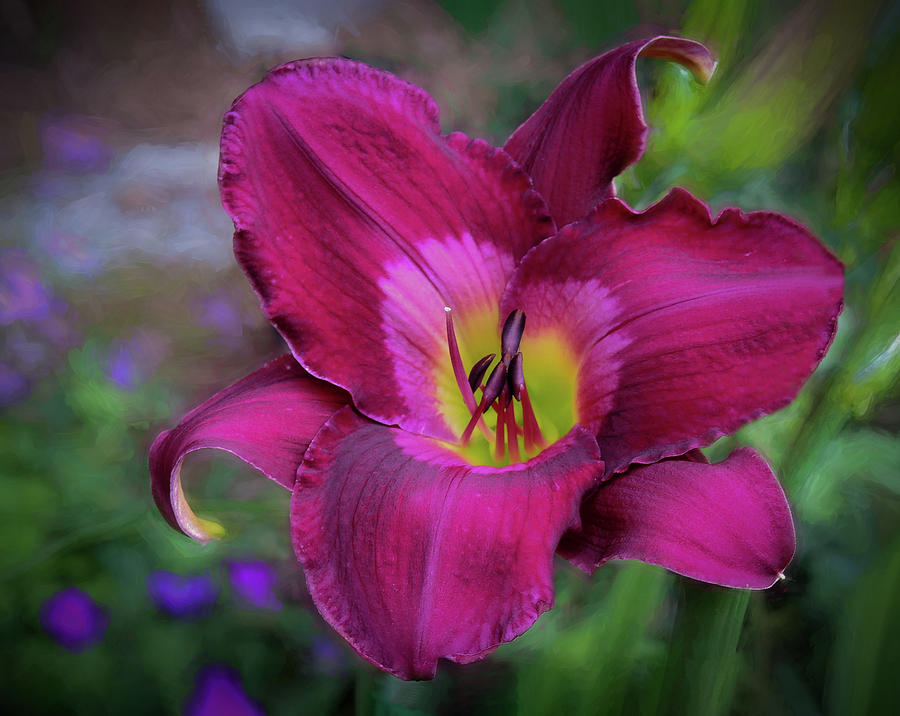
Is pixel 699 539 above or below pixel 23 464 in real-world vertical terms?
above

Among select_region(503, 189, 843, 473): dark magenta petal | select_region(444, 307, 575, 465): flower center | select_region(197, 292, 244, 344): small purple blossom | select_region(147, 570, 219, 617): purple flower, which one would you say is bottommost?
select_region(147, 570, 219, 617): purple flower

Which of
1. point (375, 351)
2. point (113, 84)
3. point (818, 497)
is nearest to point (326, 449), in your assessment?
point (375, 351)

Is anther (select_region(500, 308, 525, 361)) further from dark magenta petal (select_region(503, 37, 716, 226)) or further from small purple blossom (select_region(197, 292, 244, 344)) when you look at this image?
Result: small purple blossom (select_region(197, 292, 244, 344))

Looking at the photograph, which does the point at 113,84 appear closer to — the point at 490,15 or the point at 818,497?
the point at 490,15

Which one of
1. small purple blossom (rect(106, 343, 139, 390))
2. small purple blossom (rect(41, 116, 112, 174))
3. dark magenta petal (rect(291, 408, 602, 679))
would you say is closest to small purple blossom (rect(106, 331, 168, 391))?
small purple blossom (rect(106, 343, 139, 390))

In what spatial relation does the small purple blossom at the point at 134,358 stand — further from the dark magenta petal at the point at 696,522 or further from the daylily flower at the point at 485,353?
the dark magenta petal at the point at 696,522

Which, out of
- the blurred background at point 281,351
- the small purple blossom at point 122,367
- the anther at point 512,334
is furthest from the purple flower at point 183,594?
the anther at point 512,334

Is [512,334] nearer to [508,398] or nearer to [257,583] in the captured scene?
[508,398]

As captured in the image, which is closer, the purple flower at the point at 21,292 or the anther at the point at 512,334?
the anther at the point at 512,334
